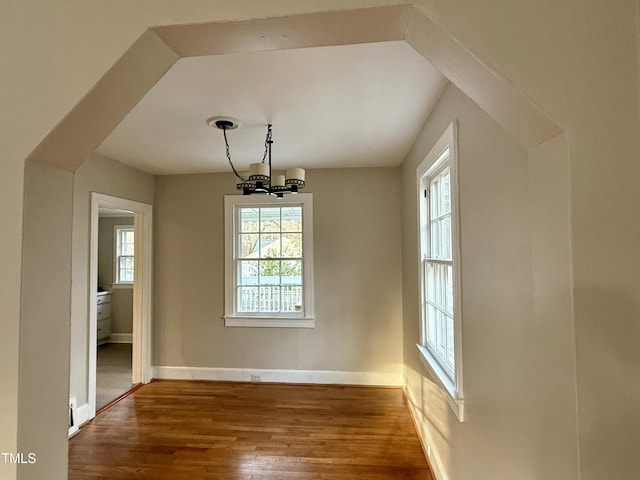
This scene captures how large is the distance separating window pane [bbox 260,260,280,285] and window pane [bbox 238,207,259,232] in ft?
1.49

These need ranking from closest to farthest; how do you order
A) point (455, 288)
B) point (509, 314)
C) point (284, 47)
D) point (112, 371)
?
point (284, 47), point (509, 314), point (455, 288), point (112, 371)

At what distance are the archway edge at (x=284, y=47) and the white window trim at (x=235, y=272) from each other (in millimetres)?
3205

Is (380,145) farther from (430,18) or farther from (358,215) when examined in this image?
(430,18)

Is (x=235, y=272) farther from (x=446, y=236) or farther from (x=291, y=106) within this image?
(x=446, y=236)

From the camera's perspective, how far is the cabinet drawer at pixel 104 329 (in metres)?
5.95

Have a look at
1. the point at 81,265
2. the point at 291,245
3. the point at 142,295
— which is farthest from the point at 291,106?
the point at 142,295

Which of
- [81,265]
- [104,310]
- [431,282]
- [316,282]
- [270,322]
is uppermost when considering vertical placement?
[81,265]

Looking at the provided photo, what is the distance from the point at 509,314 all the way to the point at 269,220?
3.33 m

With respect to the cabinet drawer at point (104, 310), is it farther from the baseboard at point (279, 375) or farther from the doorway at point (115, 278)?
the baseboard at point (279, 375)

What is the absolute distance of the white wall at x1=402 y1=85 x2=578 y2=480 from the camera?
70 centimetres

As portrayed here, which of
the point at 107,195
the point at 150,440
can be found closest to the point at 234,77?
the point at 107,195

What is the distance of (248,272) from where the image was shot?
14.0ft

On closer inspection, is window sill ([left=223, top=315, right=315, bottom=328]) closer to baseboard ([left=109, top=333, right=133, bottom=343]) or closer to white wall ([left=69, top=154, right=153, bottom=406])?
white wall ([left=69, top=154, right=153, bottom=406])

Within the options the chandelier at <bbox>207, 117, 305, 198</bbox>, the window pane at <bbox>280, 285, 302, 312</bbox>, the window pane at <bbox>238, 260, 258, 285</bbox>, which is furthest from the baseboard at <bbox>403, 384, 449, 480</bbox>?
the window pane at <bbox>238, 260, 258, 285</bbox>
